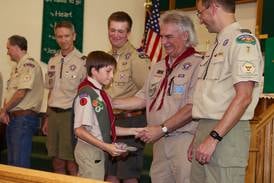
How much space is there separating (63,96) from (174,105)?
1.69 m

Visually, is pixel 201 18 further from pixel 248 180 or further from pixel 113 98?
pixel 248 180

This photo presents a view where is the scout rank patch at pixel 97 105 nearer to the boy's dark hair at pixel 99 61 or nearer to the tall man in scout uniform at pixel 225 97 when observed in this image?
the boy's dark hair at pixel 99 61

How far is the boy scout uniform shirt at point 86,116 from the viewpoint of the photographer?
279 cm

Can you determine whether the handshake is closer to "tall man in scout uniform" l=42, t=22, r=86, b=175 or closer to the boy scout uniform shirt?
the boy scout uniform shirt

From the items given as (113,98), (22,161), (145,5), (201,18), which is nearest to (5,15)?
(145,5)

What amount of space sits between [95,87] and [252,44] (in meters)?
1.01

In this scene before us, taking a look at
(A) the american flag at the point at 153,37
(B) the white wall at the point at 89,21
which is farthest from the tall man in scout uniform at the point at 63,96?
(B) the white wall at the point at 89,21

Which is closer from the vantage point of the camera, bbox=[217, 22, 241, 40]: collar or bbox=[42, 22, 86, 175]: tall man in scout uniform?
bbox=[217, 22, 241, 40]: collar

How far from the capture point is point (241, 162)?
242 centimetres

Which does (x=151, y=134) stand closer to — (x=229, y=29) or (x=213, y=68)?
(x=213, y=68)

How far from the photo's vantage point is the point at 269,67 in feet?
18.6

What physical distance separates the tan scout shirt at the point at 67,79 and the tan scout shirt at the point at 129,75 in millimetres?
817

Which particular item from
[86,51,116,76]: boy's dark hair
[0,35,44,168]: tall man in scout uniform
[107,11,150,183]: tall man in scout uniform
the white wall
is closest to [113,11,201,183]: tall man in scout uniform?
[86,51,116,76]: boy's dark hair

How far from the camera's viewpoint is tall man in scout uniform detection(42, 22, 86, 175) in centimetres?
432
